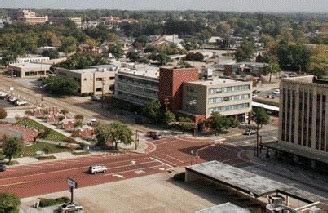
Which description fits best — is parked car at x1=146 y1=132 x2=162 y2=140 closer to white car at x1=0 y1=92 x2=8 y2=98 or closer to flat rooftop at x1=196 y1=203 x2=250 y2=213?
flat rooftop at x1=196 y1=203 x2=250 y2=213

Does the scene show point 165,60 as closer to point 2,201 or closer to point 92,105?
point 92,105

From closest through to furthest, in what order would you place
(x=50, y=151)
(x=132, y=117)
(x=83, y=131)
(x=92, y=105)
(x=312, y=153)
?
(x=312, y=153) → (x=50, y=151) → (x=83, y=131) → (x=132, y=117) → (x=92, y=105)

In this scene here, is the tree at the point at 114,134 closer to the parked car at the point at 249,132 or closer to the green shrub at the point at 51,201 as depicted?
the green shrub at the point at 51,201

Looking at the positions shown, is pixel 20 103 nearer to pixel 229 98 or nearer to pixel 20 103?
pixel 20 103

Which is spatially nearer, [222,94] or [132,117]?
[222,94]

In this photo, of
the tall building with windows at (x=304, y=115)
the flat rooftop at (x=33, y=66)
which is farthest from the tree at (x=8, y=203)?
the flat rooftop at (x=33, y=66)

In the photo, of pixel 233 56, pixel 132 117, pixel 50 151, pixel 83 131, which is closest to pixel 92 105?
pixel 132 117
